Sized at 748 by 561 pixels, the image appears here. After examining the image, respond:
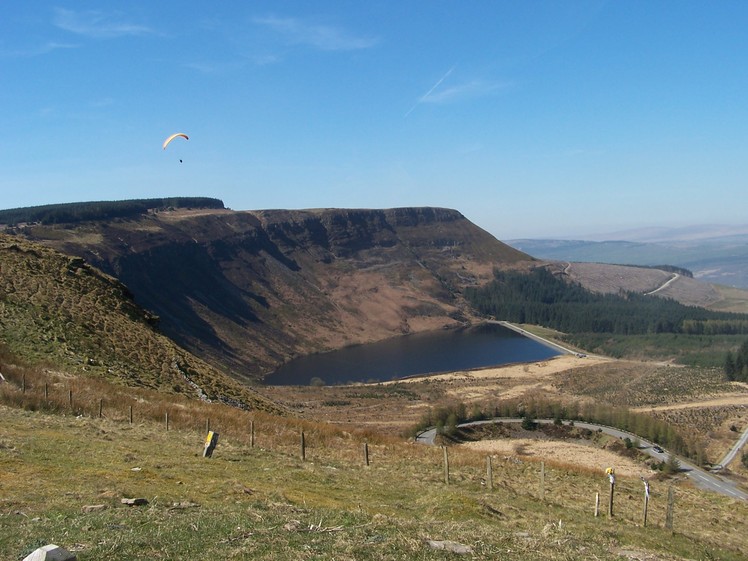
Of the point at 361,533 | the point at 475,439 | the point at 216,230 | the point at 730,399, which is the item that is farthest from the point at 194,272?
the point at 361,533

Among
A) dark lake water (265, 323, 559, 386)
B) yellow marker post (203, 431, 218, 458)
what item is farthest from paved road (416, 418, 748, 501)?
dark lake water (265, 323, 559, 386)

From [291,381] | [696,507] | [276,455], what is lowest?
[291,381]

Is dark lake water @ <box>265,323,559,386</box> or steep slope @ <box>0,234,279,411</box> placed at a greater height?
steep slope @ <box>0,234,279,411</box>

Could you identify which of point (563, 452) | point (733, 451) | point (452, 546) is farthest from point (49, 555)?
point (733, 451)

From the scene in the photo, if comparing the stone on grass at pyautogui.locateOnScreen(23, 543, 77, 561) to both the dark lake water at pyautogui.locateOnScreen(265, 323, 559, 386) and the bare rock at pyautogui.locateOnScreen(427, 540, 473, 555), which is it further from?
the dark lake water at pyautogui.locateOnScreen(265, 323, 559, 386)

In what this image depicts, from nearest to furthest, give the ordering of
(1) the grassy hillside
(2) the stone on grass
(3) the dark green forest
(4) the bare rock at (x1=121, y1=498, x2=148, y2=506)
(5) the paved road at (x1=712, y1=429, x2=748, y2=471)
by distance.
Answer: (2) the stone on grass → (1) the grassy hillside → (4) the bare rock at (x1=121, y1=498, x2=148, y2=506) → (5) the paved road at (x1=712, y1=429, x2=748, y2=471) → (3) the dark green forest

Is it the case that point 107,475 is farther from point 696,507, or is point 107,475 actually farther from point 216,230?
point 216,230

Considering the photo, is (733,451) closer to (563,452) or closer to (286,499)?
(563,452)
